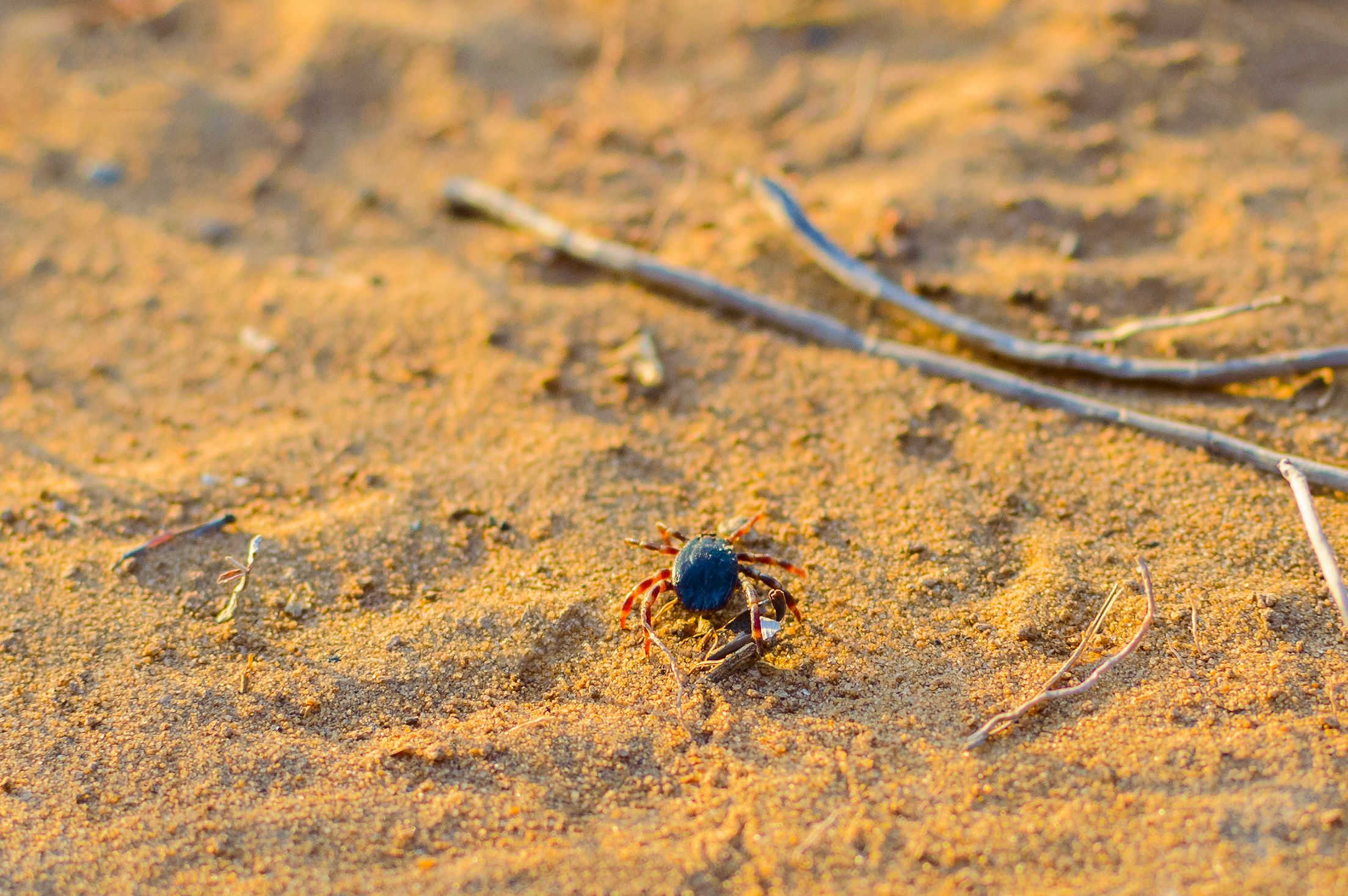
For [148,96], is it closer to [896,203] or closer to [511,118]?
[511,118]

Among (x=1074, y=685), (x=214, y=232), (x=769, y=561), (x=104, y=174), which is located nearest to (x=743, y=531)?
(x=769, y=561)

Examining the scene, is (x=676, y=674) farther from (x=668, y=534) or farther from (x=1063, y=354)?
(x=1063, y=354)

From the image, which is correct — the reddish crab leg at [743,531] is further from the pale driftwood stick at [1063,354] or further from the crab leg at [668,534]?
the pale driftwood stick at [1063,354]

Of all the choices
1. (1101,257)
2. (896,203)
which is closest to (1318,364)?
(1101,257)

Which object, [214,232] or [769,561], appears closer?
[769,561]

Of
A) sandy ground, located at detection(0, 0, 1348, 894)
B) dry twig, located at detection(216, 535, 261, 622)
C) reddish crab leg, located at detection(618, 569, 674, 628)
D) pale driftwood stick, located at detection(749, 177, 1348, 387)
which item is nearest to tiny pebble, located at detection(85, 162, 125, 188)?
sandy ground, located at detection(0, 0, 1348, 894)

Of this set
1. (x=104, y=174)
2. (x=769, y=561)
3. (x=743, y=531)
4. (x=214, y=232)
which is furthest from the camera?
(x=104, y=174)
